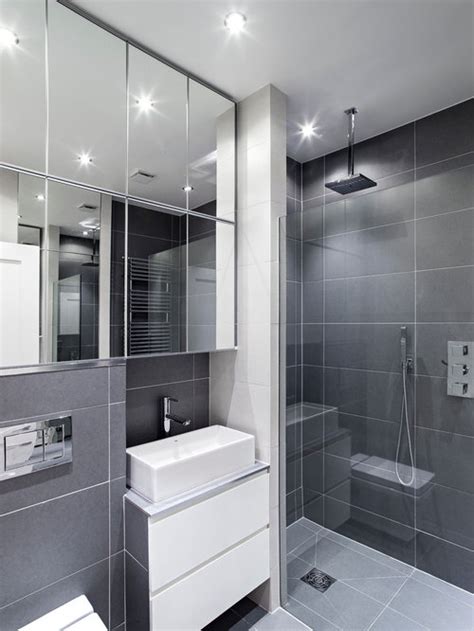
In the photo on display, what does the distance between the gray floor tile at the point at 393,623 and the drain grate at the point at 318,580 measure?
0.86 ft

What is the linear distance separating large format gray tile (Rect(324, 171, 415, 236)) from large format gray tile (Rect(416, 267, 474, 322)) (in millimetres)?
318

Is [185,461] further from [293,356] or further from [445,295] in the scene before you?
[445,295]

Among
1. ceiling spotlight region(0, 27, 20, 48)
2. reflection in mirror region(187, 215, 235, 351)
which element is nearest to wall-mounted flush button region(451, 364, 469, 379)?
reflection in mirror region(187, 215, 235, 351)

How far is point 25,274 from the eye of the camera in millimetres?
1408

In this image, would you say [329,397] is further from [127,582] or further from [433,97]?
[433,97]

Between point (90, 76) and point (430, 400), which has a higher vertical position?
point (90, 76)

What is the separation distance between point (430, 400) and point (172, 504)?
1342 millimetres

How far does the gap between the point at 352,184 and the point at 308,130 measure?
50 centimetres

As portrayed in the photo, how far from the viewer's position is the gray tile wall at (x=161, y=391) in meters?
1.97

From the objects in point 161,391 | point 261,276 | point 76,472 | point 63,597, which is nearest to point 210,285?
point 261,276

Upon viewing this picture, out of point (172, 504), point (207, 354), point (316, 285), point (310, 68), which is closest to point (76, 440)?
point (172, 504)

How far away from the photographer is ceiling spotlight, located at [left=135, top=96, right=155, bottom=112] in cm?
177

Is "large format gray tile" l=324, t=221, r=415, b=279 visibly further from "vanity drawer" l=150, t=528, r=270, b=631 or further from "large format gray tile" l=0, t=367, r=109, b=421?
"vanity drawer" l=150, t=528, r=270, b=631

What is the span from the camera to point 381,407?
73.9 inches
